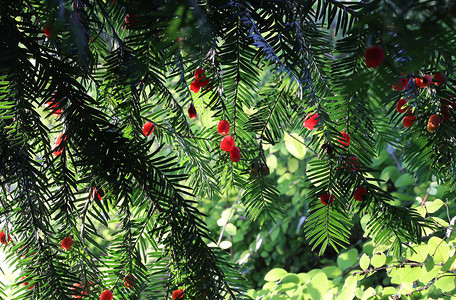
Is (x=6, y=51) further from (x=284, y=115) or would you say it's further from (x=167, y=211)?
(x=284, y=115)

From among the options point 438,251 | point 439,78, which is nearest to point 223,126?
point 439,78

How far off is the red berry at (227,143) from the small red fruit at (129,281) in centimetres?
19

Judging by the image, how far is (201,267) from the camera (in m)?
0.43

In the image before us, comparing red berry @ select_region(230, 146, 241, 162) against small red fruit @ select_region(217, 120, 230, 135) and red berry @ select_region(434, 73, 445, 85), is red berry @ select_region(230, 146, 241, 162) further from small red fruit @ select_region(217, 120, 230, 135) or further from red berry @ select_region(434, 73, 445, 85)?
red berry @ select_region(434, 73, 445, 85)

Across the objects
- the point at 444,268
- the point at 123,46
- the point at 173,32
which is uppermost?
the point at 123,46

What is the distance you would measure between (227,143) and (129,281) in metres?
0.20

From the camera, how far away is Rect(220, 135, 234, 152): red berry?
523 millimetres

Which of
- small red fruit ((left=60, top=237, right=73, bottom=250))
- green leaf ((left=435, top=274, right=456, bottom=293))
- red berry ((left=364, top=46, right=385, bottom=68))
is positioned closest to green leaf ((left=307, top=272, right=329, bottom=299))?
green leaf ((left=435, top=274, right=456, bottom=293))

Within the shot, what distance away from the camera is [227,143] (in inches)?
20.7

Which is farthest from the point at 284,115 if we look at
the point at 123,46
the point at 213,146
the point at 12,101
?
the point at 12,101

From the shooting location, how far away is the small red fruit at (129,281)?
48 centimetres

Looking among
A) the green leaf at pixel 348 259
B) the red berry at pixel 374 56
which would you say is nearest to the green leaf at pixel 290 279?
the green leaf at pixel 348 259

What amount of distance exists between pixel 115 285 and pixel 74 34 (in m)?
0.33

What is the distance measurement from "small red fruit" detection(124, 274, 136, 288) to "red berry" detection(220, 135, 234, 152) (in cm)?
19
